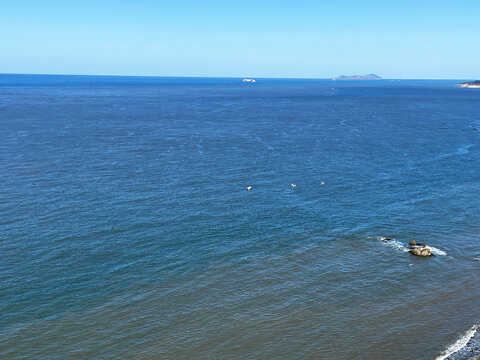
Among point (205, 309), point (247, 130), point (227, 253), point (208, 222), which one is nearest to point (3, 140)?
point (247, 130)

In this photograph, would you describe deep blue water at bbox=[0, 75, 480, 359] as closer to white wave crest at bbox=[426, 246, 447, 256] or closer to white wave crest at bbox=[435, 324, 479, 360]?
white wave crest at bbox=[426, 246, 447, 256]

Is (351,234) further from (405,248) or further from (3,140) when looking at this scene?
(3,140)

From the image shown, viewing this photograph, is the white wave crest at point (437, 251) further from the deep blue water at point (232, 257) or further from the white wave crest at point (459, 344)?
the white wave crest at point (459, 344)

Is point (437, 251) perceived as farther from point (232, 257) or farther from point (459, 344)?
point (232, 257)

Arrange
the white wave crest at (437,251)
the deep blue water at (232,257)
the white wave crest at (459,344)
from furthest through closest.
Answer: the white wave crest at (437,251) < the deep blue water at (232,257) < the white wave crest at (459,344)

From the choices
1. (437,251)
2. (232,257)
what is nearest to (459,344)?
(437,251)

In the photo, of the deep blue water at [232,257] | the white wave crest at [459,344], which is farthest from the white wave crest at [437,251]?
the white wave crest at [459,344]
